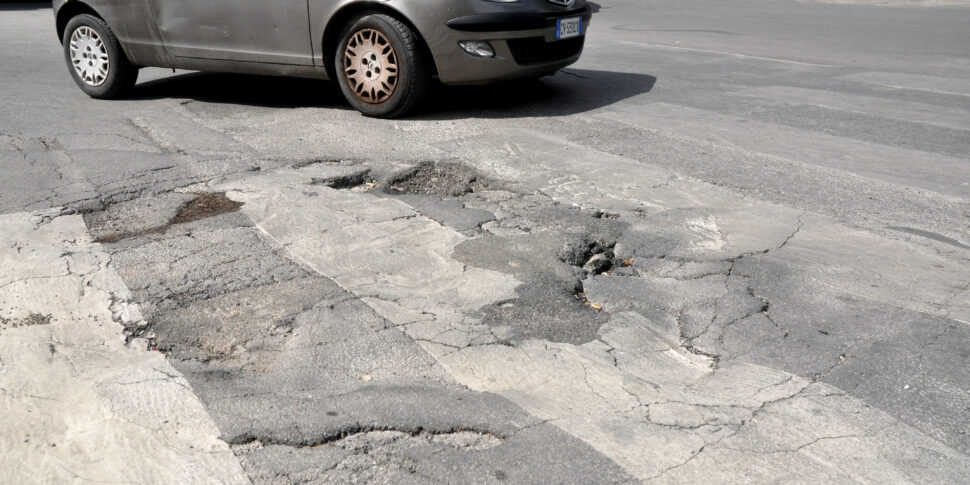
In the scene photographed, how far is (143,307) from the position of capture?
3.87 meters

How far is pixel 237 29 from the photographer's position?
743 centimetres

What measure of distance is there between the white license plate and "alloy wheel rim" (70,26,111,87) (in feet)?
14.1

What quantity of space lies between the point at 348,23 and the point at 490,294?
3.96m

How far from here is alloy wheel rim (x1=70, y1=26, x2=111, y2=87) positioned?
8234mm

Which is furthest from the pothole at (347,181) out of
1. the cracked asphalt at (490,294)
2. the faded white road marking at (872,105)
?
the faded white road marking at (872,105)

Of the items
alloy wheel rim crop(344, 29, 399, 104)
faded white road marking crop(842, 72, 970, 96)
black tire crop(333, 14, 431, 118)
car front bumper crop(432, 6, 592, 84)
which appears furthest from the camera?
faded white road marking crop(842, 72, 970, 96)

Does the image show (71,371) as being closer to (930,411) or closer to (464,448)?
(464,448)

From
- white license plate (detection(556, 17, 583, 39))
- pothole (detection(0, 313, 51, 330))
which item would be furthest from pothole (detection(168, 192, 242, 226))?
white license plate (detection(556, 17, 583, 39))

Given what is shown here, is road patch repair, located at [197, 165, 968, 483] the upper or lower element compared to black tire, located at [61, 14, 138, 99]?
lower

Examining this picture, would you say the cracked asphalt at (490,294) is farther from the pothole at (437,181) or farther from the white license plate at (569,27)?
the white license plate at (569,27)

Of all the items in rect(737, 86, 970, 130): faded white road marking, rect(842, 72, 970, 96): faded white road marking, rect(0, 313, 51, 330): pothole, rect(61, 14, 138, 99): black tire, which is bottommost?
rect(0, 313, 51, 330): pothole

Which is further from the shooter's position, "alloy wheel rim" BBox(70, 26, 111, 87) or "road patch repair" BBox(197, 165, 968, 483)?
"alloy wheel rim" BBox(70, 26, 111, 87)

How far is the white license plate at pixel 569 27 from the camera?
7163mm

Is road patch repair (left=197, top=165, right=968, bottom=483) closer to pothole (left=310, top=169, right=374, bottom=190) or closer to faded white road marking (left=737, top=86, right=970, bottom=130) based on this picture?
pothole (left=310, top=169, right=374, bottom=190)
